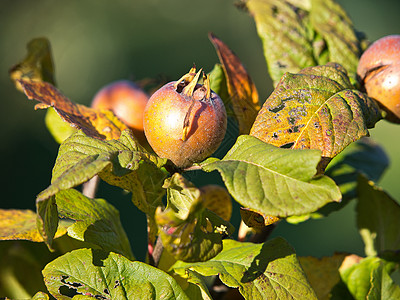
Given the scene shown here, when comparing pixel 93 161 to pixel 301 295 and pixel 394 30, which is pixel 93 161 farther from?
pixel 394 30

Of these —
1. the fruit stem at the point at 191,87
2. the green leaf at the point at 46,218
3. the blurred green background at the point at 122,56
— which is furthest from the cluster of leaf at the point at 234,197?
the blurred green background at the point at 122,56

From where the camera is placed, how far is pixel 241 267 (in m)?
0.88

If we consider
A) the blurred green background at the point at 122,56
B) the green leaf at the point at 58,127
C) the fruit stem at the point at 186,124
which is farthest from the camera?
the blurred green background at the point at 122,56

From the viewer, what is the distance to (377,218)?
55.7 inches

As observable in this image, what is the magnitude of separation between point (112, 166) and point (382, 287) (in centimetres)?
71

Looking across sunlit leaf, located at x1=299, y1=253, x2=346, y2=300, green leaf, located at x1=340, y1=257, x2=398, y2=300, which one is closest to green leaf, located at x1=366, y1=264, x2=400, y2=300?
green leaf, located at x1=340, y1=257, x2=398, y2=300

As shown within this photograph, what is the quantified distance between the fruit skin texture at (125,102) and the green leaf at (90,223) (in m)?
0.28

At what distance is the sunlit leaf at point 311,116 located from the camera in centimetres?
86

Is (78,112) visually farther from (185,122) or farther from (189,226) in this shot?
(189,226)

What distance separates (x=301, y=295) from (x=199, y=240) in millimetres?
263

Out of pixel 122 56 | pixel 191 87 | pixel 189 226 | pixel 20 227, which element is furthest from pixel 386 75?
pixel 122 56

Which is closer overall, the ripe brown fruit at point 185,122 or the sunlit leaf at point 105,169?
the sunlit leaf at point 105,169

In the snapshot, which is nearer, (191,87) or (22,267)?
(191,87)

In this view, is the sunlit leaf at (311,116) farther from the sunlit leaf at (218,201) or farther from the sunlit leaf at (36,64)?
the sunlit leaf at (36,64)
